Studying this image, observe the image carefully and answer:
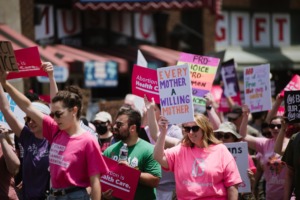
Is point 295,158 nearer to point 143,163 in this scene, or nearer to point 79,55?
point 143,163

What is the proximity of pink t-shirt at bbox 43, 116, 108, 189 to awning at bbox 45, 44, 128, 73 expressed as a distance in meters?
12.0

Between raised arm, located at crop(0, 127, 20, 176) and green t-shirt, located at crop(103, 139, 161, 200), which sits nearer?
raised arm, located at crop(0, 127, 20, 176)

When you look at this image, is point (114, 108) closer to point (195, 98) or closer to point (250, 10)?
point (195, 98)

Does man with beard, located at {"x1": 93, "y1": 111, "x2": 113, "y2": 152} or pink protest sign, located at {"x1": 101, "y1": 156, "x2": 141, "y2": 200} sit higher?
pink protest sign, located at {"x1": 101, "y1": 156, "x2": 141, "y2": 200}

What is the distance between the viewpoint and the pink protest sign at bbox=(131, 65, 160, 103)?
9156 mm

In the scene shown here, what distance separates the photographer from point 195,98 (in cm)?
1042

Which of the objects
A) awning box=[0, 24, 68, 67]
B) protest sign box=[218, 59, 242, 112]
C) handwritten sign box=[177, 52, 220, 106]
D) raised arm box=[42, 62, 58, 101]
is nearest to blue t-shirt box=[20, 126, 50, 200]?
raised arm box=[42, 62, 58, 101]

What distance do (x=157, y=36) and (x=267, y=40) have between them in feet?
20.2

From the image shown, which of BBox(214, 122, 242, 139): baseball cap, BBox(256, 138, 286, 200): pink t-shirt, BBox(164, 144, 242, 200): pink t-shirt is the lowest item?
BBox(256, 138, 286, 200): pink t-shirt

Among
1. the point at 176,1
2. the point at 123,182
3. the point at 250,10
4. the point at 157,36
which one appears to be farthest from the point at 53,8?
the point at 123,182

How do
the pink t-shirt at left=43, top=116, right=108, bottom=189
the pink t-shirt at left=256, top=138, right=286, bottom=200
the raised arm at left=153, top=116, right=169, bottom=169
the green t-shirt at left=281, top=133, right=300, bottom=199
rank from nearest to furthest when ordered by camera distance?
1. the pink t-shirt at left=43, top=116, right=108, bottom=189
2. the raised arm at left=153, top=116, right=169, bottom=169
3. the green t-shirt at left=281, top=133, right=300, bottom=199
4. the pink t-shirt at left=256, top=138, right=286, bottom=200

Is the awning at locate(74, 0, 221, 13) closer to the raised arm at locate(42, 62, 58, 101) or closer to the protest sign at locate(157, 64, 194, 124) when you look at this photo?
the protest sign at locate(157, 64, 194, 124)

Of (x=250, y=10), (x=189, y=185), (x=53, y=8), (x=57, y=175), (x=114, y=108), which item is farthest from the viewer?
(x=250, y=10)

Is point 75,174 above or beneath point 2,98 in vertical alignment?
beneath
